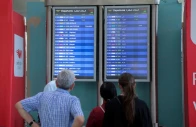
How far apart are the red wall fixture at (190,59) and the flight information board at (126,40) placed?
67 cm

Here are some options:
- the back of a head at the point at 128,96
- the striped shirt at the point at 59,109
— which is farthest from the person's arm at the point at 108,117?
the striped shirt at the point at 59,109

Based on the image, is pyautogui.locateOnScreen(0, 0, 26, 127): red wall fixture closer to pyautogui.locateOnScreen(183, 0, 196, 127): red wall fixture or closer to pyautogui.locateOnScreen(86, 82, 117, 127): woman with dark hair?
pyautogui.locateOnScreen(86, 82, 117, 127): woman with dark hair

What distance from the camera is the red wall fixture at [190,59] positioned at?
404 cm

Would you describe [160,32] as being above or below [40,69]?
above

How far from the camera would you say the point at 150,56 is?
469 centimetres

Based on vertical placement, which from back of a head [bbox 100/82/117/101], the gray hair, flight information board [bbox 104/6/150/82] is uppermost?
flight information board [bbox 104/6/150/82]

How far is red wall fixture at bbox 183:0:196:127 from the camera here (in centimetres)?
404

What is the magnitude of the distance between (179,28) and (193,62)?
0.87 metres

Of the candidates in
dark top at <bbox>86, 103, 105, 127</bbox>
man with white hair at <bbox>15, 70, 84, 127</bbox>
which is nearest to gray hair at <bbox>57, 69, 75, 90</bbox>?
man with white hair at <bbox>15, 70, 84, 127</bbox>

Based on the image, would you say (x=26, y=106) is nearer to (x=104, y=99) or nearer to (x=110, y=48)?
(x=104, y=99)

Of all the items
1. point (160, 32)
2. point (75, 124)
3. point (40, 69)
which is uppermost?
point (160, 32)

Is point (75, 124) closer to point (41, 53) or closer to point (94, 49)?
point (94, 49)

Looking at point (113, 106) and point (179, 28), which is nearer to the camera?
point (113, 106)

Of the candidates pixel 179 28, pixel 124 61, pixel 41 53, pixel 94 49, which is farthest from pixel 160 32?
pixel 41 53
